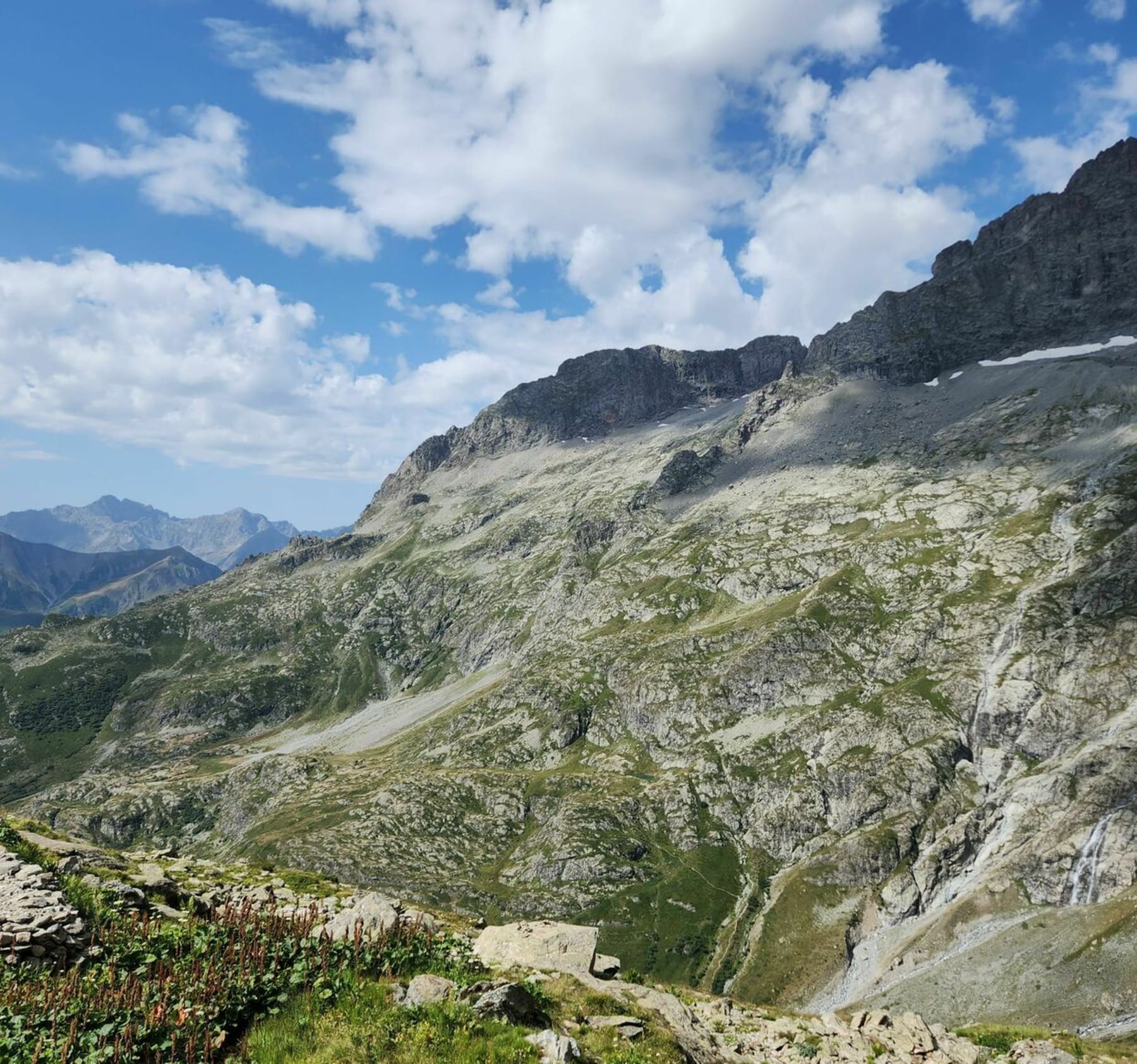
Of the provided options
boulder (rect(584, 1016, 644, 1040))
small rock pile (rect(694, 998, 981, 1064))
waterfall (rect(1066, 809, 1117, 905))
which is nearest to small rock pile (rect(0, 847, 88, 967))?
boulder (rect(584, 1016, 644, 1040))

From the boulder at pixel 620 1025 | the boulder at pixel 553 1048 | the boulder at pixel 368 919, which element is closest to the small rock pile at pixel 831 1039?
Result: the boulder at pixel 620 1025

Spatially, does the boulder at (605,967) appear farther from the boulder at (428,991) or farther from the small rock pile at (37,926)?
the small rock pile at (37,926)

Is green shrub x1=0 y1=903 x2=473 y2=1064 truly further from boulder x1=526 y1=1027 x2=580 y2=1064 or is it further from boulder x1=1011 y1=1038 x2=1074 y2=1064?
boulder x1=1011 y1=1038 x2=1074 y2=1064

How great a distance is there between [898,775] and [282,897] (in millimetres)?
166652

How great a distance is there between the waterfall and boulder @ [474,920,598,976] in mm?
131322

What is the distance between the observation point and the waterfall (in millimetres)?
116562

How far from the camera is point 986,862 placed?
437 feet

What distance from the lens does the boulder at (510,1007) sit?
1847 centimetres

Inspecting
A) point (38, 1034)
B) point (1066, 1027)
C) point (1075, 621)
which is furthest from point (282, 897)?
point (1075, 621)

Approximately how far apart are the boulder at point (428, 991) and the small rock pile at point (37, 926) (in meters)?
10.3

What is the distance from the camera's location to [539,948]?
29.1 meters

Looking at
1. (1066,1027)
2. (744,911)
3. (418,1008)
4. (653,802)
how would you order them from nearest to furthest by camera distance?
(418,1008), (1066,1027), (744,911), (653,802)

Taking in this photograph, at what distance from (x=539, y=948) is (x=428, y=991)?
456 inches

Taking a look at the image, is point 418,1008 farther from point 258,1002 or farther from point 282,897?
point 282,897
